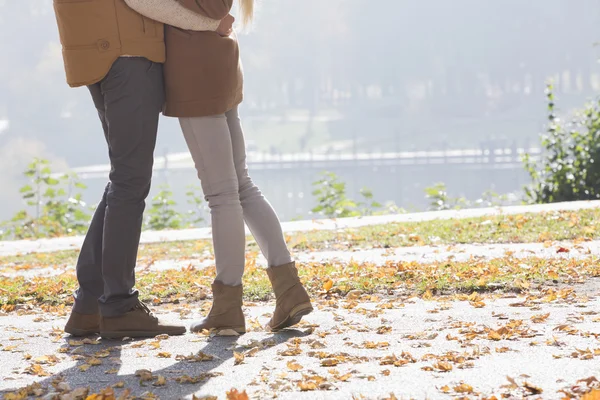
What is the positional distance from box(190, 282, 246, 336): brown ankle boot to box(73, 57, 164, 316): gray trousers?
299mm

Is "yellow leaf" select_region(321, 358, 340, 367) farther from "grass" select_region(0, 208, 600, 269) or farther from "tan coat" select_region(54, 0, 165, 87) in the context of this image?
"grass" select_region(0, 208, 600, 269)

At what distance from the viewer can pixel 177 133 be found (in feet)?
211

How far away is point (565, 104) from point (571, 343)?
239 feet

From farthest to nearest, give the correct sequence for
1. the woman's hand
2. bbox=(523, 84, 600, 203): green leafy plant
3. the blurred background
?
the blurred background < bbox=(523, 84, 600, 203): green leafy plant < the woman's hand

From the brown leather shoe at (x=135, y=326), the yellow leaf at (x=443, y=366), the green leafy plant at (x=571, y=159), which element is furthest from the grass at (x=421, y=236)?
the yellow leaf at (x=443, y=366)

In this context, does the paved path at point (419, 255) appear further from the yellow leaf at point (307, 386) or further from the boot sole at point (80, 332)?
the yellow leaf at point (307, 386)

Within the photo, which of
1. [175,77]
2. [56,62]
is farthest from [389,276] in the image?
[56,62]

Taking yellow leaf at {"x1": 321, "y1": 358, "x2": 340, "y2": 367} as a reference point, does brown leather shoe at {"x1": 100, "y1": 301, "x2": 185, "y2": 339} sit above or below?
above

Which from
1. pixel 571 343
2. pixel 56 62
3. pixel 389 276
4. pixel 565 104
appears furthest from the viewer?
pixel 565 104

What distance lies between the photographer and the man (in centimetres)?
310

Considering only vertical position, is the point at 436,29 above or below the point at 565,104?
above

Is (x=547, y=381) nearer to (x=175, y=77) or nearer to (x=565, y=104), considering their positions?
(x=175, y=77)

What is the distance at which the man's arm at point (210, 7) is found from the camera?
3074 mm

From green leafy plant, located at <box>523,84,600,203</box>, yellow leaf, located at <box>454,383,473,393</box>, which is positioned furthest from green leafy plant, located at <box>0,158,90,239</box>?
yellow leaf, located at <box>454,383,473,393</box>
